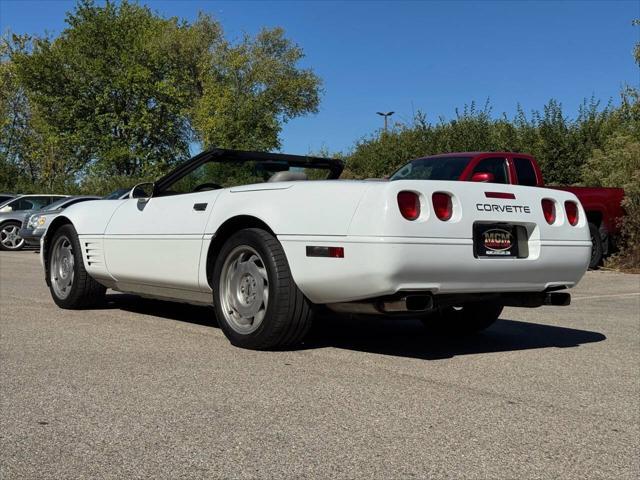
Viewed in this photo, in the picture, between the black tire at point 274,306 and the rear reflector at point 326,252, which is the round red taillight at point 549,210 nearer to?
the rear reflector at point 326,252

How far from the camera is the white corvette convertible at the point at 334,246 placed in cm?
403

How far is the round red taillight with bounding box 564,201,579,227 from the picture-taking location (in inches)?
191

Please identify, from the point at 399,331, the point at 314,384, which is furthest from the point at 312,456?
the point at 399,331

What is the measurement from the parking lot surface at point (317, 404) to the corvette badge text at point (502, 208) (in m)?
0.95

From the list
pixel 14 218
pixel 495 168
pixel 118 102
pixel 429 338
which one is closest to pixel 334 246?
pixel 429 338

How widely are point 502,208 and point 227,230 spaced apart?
5.98ft

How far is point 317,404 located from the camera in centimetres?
336

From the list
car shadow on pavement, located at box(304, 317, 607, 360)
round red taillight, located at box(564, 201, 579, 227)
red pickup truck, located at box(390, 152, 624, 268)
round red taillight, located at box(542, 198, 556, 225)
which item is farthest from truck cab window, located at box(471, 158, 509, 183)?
round red taillight, located at box(542, 198, 556, 225)

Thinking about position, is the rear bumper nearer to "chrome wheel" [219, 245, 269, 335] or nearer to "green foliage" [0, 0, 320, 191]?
"chrome wheel" [219, 245, 269, 335]

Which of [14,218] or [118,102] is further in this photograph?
[118,102]

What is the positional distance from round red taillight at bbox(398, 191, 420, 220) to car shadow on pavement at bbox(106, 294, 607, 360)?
105cm

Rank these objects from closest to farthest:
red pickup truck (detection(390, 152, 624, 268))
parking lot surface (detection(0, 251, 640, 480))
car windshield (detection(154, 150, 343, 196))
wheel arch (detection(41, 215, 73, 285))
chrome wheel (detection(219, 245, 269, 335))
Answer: parking lot surface (detection(0, 251, 640, 480)), chrome wheel (detection(219, 245, 269, 335)), car windshield (detection(154, 150, 343, 196)), wheel arch (detection(41, 215, 73, 285)), red pickup truck (detection(390, 152, 624, 268))

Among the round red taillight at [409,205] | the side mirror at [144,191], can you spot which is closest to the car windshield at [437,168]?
the side mirror at [144,191]

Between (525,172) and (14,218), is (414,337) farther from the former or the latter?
(14,218)
